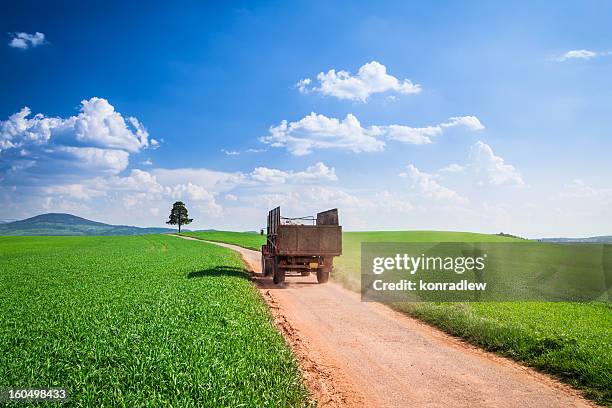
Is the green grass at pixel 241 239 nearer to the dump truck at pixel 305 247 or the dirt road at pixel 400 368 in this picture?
the dump truck at pixel 305 247

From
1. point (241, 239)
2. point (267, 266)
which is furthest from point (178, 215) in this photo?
point (267, 266)

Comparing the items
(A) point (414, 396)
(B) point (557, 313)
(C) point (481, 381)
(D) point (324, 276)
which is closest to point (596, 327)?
(B) point (557, 313)

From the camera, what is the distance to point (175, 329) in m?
10.7

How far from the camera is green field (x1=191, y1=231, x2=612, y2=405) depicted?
884 centimetres

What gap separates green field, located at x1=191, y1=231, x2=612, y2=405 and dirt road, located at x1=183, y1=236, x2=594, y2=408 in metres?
0.44

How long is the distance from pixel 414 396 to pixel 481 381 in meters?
1.73

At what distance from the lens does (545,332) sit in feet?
36.6

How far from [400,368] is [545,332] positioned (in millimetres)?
4439

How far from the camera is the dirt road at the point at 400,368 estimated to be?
7.71 metres

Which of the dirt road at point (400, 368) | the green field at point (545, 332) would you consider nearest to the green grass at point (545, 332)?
the green field at point (545, 332)

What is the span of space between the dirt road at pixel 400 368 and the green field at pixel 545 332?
17.3 inches

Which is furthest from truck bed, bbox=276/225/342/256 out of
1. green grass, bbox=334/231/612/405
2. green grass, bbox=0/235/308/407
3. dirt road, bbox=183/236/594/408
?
dirt road, bbox=183/236/594/408

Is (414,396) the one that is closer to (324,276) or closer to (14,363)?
(14,363)

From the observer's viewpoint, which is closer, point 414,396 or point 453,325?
point 414,396
